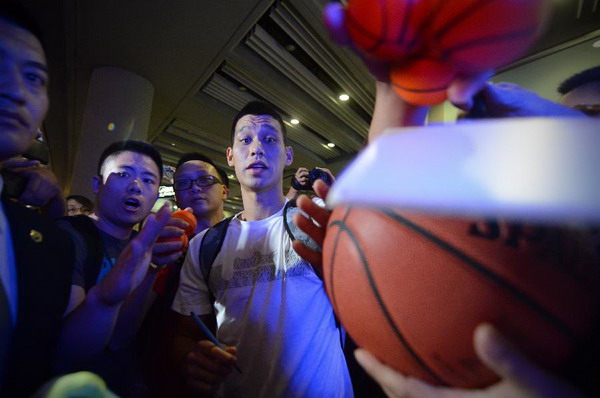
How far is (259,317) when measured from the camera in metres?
1.07

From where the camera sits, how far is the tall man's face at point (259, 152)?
1340mm

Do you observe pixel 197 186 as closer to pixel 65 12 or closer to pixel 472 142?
pixel 472 142

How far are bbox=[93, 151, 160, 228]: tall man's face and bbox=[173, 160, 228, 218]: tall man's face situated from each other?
64cm

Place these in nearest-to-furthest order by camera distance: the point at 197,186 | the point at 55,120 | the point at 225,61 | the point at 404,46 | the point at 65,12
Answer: the point at 404,46, the point at 197,186, the point at 65,12, the point at 225,61, the point at 55,120

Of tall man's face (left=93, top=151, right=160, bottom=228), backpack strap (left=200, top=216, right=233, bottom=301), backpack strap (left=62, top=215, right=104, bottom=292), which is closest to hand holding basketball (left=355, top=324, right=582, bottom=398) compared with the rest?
backpack strap (left=200, top=216, right=233, bottom=301)

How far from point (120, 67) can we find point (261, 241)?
3.36 m

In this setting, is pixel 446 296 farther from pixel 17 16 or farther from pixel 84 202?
pixel 84 202

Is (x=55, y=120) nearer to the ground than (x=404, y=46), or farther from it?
farther from it

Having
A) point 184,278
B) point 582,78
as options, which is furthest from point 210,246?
point 582,78

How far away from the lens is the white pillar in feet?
10.2

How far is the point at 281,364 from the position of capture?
102 centimetres

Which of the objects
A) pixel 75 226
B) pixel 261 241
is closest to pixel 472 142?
pixel 261 241

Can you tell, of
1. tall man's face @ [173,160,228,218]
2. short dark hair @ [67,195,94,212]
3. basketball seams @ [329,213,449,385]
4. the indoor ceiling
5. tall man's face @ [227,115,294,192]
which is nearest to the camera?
basketball seams @ [329,213,449,385]

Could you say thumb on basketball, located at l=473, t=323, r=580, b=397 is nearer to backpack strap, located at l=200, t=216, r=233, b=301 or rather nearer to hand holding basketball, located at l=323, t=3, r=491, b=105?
hand holding basketball, located at l=323, t=3, r=491, b=105
